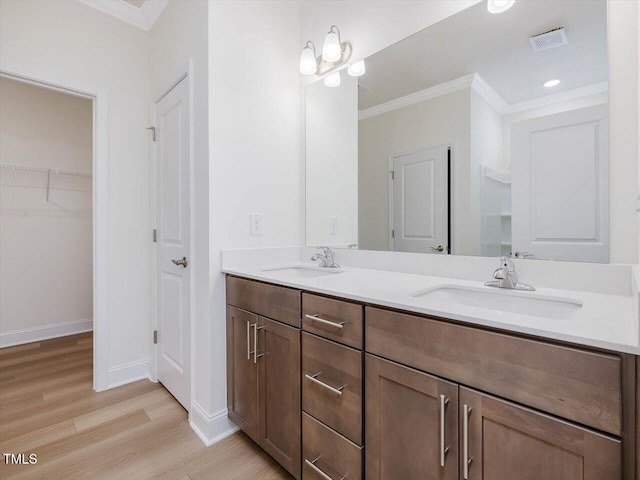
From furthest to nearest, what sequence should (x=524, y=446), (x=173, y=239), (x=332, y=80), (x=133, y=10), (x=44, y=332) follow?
(x=44, y=332), (x=133, y=10), (x=173, y=239), (x=332, y=80), (x=524, y=446)

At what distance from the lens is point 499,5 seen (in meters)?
1.28

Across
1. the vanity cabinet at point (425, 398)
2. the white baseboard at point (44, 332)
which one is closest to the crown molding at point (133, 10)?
the vanity cabinet at point (425, 398)

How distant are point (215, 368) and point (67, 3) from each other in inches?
100

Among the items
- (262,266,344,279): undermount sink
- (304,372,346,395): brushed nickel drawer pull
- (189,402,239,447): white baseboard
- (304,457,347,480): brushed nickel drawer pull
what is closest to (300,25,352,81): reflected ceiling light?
(262,266,344,279): undermount sink

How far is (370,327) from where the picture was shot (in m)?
0.99

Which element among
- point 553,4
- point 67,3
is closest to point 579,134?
point 553,4

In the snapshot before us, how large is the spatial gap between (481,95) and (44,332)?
4.08 m

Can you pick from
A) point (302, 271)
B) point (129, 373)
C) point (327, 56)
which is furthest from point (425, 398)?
point (129, 373)

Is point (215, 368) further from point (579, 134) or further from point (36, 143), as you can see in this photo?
point (36, 143)

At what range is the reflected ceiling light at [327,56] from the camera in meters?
1.74

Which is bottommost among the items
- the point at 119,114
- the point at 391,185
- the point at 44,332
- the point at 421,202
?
the point at 44,332

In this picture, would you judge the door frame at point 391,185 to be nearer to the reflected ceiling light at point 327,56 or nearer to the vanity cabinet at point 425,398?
the reflected ceiling light at point 327,56

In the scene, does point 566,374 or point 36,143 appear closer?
point 566,374

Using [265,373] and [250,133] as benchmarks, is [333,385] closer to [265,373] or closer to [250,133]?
[265,373]
